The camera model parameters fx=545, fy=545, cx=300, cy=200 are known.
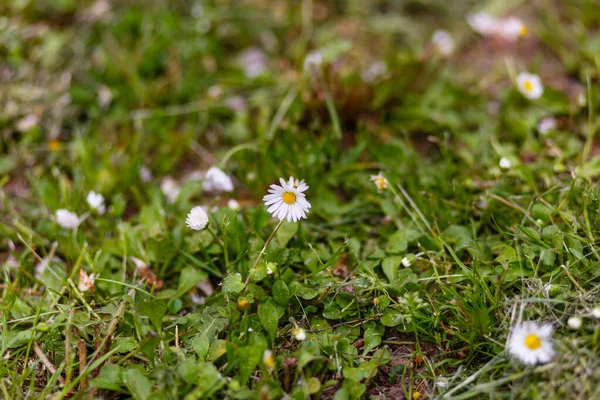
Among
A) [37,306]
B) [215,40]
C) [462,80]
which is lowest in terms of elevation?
[37,306]

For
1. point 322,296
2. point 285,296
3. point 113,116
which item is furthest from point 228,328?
point 113,116

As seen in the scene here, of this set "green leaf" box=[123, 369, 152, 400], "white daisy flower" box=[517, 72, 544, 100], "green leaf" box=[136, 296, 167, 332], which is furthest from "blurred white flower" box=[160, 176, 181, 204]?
"white daisy flower" box=[517, 72, 544, 100]

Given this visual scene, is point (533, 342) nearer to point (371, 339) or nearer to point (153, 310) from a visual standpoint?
point (371, 339)

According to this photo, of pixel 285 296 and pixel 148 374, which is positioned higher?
pixel 285 296

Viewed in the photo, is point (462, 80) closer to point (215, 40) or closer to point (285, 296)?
point (215, 40)

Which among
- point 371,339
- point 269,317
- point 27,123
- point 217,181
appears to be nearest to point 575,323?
point 371,339

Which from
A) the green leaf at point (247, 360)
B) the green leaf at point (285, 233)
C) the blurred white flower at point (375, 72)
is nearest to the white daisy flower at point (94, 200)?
the green leaf at point (285, 233)
